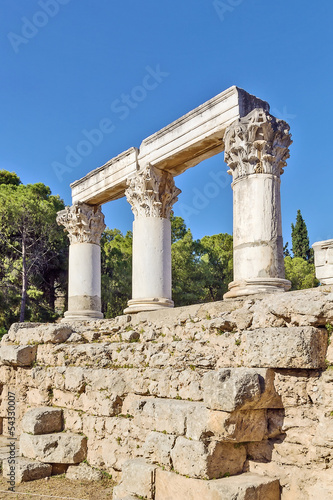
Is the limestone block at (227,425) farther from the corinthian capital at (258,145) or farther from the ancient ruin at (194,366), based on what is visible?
the corinthian capital at (258,145)

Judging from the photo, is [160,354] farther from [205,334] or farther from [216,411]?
[216,411]

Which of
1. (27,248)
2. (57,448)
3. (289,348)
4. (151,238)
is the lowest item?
(57,448)

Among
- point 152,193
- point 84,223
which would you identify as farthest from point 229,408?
point 84,223

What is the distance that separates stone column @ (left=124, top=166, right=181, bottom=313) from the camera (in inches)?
442

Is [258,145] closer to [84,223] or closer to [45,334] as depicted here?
[45,334]

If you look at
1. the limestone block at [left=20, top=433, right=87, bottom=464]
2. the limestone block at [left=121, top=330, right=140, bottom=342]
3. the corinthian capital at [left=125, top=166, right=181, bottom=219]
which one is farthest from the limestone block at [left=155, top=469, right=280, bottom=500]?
the corinthian capital at [left=125, top=166, right=181, bottom=219]

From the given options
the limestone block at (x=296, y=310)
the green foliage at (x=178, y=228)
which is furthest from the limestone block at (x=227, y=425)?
the green foliage at (x=178, y=228)

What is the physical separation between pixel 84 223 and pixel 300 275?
17.6 m

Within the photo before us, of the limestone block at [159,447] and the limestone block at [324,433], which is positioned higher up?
the limestone block at [324,433]

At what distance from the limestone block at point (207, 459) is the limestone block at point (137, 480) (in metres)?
0.36

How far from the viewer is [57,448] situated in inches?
296

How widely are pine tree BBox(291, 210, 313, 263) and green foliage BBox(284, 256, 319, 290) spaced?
30.3ft

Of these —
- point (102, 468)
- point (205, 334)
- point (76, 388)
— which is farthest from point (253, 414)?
point (76, 388)

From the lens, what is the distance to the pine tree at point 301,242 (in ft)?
127
